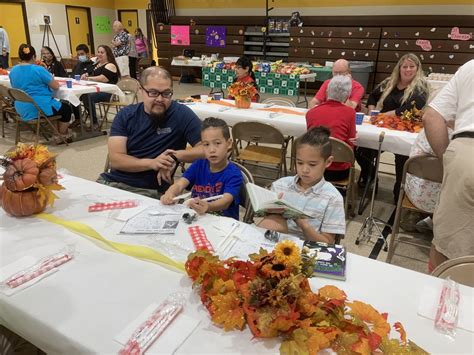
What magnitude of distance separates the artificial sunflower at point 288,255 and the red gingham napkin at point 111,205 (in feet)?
3.20

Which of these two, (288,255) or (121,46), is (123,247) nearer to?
(288,255)

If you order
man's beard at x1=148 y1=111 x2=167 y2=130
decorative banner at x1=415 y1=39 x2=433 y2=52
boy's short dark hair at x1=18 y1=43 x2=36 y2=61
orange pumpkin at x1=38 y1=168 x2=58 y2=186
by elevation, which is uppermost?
decorative banner at x1=415 y1=39 x2=433 y2=52

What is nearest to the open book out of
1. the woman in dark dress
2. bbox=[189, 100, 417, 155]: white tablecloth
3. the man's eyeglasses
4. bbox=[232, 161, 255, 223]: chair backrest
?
bbox=[232, 161, 255, 223]: chair backrest

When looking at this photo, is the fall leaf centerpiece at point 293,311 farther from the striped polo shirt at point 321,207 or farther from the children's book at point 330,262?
the striped polo shirt at point 321,207

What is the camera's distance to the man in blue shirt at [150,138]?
2477mm

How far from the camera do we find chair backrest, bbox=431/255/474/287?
4.52 ft

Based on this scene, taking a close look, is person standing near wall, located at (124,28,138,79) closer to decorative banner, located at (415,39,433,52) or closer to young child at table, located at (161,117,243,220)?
decorative banner, located at (415,39,433,52)

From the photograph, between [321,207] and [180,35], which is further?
[180,35]

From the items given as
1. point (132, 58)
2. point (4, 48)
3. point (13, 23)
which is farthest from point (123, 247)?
point (13, 23)

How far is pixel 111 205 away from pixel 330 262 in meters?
1.10

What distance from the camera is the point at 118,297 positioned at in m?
1.22

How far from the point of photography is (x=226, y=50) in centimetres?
1171

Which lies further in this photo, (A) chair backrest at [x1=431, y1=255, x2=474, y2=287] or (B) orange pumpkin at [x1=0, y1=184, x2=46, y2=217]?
(B) orange pumpkin at [x1=0, y1=184, x2=46, y2=217]

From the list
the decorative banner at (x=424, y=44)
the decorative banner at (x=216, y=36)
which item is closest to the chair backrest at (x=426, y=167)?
the decorative banner at (x=424, y=44)
